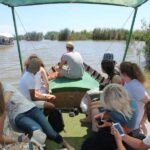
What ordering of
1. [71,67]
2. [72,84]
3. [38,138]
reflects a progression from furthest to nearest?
1. [71,67]
2. [72,84]
3. [38,138]

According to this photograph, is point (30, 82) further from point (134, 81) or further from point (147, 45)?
point (147, 45)

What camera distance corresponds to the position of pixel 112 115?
3561 millimetres

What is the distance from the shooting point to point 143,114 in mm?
4641

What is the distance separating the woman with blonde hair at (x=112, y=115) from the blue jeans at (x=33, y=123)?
78 centimetres

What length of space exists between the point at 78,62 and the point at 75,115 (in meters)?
1.24

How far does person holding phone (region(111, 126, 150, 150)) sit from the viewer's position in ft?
11.1

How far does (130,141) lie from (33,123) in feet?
4.16

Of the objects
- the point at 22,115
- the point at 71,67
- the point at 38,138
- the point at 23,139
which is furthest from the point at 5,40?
the point at 23,139

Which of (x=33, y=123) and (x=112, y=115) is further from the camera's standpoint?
(x=33, y=123)

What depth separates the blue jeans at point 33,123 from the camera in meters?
4.27

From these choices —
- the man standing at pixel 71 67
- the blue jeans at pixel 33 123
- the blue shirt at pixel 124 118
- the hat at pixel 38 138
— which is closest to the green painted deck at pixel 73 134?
the blue jeans at pixel 33 123

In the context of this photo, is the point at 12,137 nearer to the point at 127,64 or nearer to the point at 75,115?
the point at 127,64

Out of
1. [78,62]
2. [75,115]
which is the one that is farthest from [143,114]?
[78,62]

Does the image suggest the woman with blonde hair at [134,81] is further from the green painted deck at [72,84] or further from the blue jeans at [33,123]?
the green painted deck at [72,84]
